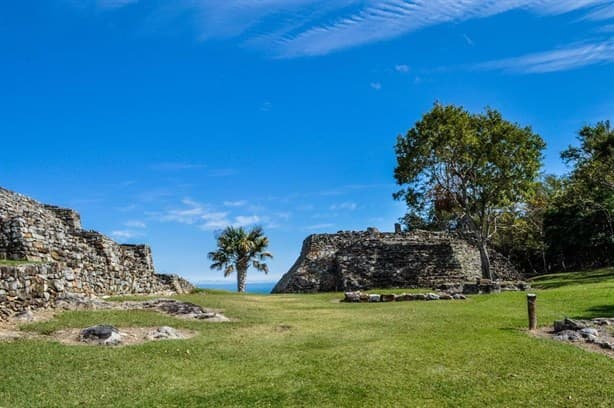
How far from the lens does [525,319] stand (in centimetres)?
1489

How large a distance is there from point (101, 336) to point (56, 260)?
9.41 metres

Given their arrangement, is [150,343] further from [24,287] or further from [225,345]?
[24,287]

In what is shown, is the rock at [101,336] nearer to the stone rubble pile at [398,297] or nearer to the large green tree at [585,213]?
the stone rubble pile at [398,297]

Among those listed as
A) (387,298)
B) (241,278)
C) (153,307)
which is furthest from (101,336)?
(241,278)

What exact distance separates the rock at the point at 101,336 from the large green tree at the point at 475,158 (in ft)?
88.3

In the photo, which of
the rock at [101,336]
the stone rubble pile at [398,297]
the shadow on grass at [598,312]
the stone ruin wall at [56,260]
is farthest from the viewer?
the stone rubble pile at [398,297]

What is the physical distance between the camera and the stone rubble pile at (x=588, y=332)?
1101 cm

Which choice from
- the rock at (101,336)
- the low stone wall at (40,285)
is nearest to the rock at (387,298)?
the low stone wall at (40,285)

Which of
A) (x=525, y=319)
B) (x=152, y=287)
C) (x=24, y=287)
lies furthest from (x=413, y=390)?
(x=152, y=287)

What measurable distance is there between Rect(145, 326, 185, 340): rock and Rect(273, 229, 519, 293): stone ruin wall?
2412 cm

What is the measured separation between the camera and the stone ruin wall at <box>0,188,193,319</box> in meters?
13.4

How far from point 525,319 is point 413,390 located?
28.7ft

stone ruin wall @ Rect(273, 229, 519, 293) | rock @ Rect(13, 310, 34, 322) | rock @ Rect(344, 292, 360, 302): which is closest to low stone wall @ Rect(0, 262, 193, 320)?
rock @ Rect(13, 310, 34, 322)

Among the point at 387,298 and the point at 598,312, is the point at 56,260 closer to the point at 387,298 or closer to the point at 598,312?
the point at 387,298
